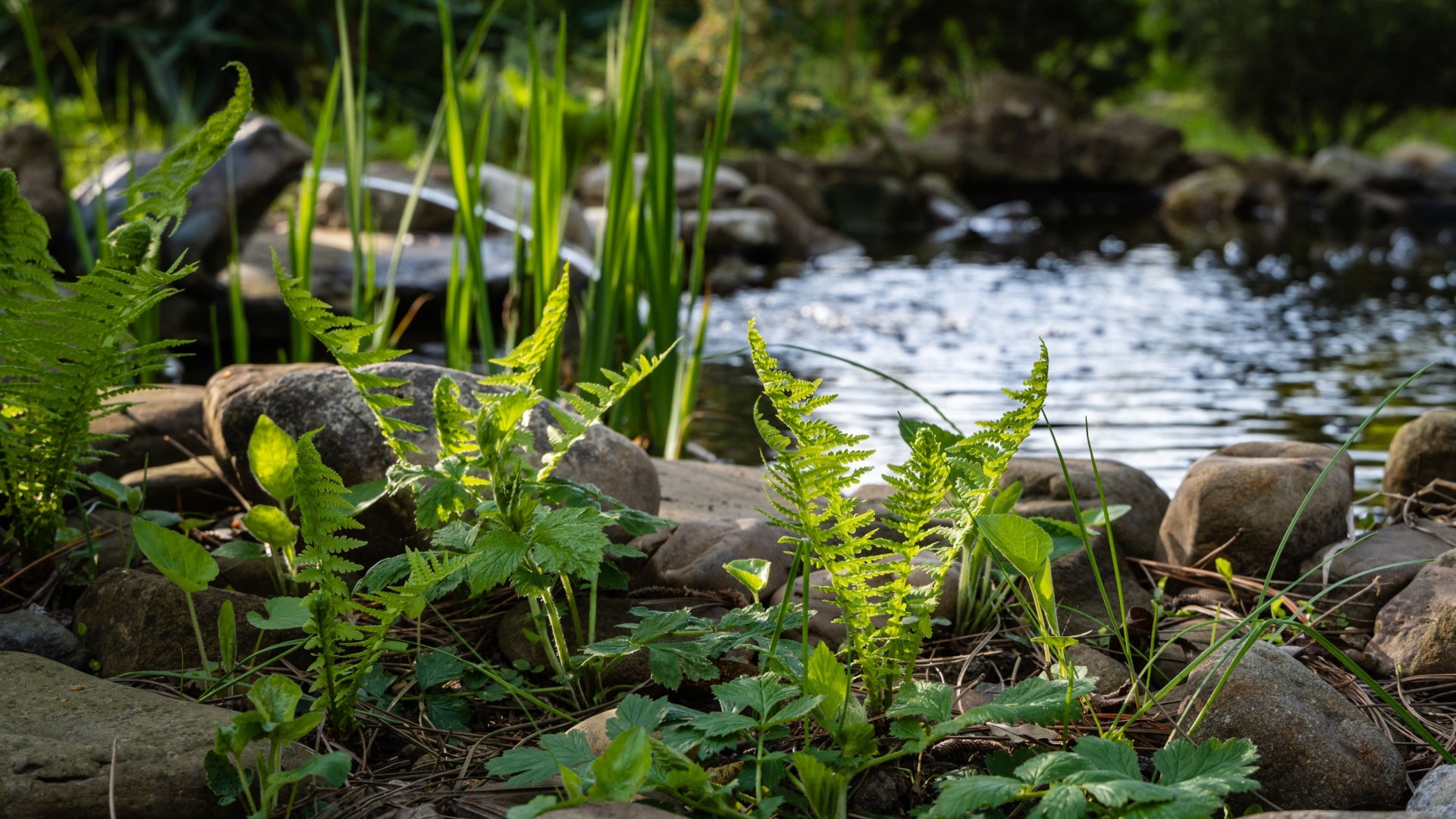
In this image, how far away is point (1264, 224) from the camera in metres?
11.5

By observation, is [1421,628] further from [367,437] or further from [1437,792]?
[367,437]

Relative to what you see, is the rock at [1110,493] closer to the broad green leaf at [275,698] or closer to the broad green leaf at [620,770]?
the broad green leaf at [620,770]

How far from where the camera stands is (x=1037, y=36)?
16.7 metres

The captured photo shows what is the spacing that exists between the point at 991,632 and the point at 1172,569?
18.9 inches

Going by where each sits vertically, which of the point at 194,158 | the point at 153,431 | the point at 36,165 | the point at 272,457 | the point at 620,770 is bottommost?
the point at 153,431

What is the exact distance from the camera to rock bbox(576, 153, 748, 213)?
9219mm

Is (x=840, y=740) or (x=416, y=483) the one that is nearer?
(x=840, y=740)

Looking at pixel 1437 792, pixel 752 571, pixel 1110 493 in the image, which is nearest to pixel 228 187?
pixel 1110 493

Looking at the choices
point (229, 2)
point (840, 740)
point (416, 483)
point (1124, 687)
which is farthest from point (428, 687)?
point (229, 2)

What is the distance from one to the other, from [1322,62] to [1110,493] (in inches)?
541

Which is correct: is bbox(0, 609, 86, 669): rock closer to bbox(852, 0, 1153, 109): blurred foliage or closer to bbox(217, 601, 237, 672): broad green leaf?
bbox(217, 601, 237, 672): broad green leaf

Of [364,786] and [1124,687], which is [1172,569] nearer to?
[1124,687]

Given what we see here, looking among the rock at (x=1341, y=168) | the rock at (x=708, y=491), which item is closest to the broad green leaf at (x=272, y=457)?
the rock at (x=708, y=491)

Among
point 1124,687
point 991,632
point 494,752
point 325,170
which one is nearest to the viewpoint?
point 494,752
